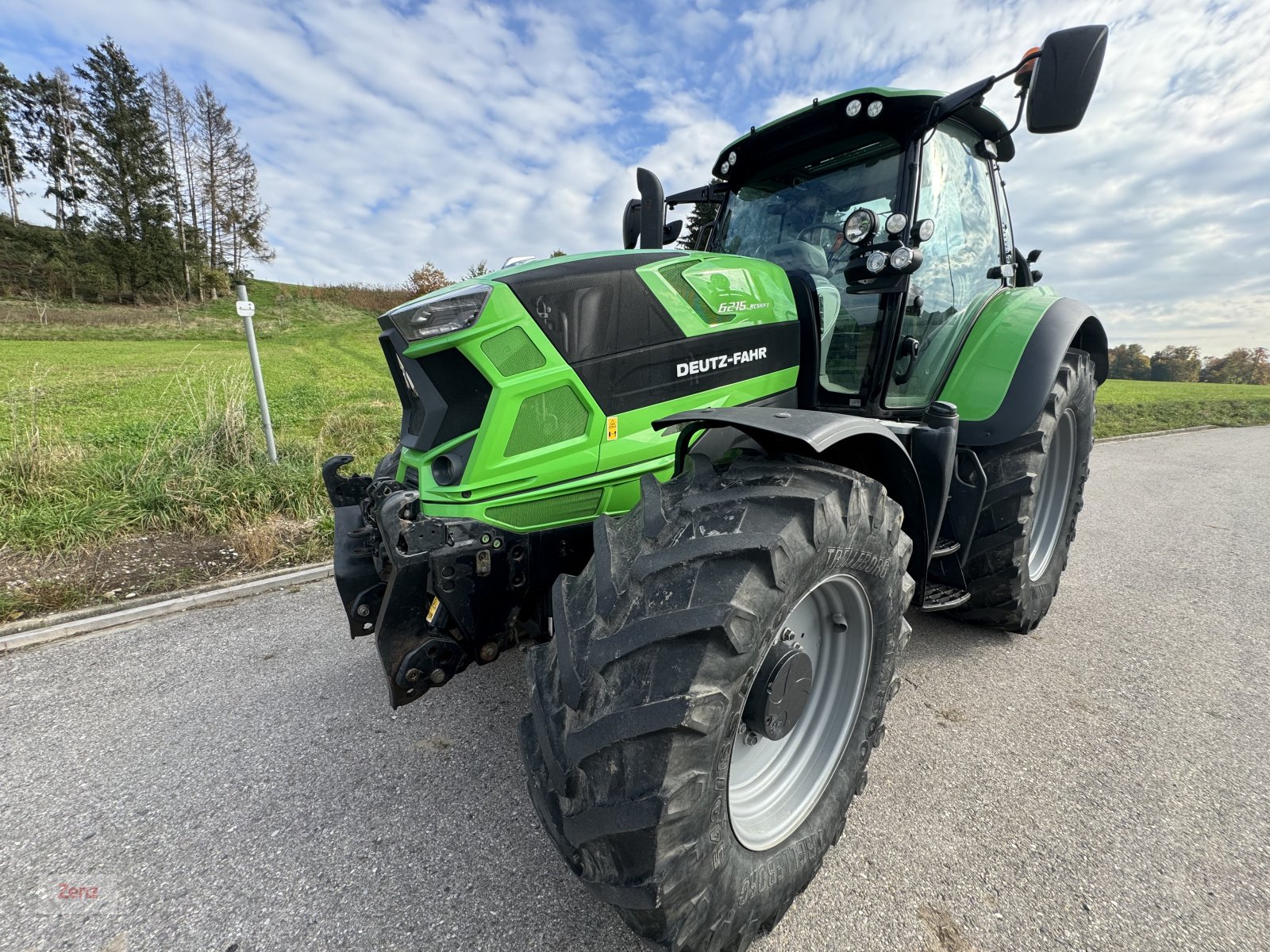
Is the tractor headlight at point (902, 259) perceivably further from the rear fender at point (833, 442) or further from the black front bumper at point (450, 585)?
the black front bumper at point (450, 585)

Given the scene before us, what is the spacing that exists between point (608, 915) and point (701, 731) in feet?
2.43

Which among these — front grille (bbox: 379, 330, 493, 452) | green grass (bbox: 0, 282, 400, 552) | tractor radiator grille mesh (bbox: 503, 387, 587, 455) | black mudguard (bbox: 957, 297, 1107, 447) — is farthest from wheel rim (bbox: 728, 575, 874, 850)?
green grass (bbox: 0, 282, 400, 552)

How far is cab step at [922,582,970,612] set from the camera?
Answer: 7.52ft

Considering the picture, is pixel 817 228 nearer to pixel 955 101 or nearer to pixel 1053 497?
pixel 955 101

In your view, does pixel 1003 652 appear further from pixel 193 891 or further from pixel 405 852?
pixel 193 891

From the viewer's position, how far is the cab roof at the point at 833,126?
91.4 inches

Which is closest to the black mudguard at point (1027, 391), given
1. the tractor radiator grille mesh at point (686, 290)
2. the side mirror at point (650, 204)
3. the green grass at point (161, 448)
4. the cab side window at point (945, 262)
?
the cab side window at point (945, 262)

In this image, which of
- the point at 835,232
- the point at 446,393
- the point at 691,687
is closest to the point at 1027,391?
the point at 835,232

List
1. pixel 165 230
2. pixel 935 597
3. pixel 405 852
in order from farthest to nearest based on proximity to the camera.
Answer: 1. pixel 165 230
2. pixel 935 597
3. pixel 405 852

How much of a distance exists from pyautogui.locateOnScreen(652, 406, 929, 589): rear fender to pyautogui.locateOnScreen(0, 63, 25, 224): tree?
4983 centimetres

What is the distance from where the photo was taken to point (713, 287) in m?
2.01

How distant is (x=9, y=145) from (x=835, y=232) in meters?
51.6

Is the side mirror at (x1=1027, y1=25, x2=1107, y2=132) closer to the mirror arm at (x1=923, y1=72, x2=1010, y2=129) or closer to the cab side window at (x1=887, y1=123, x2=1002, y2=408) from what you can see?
the mirror arm at (x1=923, y1=72, x2=1010, y2=129)

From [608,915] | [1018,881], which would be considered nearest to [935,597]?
[1018,881]
